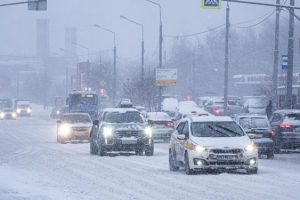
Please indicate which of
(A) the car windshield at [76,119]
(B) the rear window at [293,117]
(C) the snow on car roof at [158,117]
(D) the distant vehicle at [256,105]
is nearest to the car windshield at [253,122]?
(B) the rear window at [293,117]

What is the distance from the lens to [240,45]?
178125 millimetres

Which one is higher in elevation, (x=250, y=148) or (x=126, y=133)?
(x=250, y=148)

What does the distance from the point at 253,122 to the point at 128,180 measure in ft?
41.6

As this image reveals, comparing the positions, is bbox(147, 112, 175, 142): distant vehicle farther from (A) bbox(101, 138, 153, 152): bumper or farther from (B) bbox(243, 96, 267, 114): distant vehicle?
(B) bbox(243, 96, 267, 114): distant vehicle

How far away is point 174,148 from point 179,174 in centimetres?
185

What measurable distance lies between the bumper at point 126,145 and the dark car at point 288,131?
5470 mm

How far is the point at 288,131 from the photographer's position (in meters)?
36.9

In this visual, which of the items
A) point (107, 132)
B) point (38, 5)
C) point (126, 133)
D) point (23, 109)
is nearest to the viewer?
point (126, 133)

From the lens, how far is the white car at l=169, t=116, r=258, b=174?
24.0 meters

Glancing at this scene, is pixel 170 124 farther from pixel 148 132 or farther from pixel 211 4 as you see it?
pixel 148 132

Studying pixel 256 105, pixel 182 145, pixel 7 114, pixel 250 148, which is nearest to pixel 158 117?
pixel 182 145

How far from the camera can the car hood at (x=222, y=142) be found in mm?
24109

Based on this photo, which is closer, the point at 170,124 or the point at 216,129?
Answer: the point at 216,129

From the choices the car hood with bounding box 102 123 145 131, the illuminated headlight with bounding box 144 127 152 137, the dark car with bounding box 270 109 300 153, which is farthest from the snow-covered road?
the dark car with bounding box 270 109 300 153
